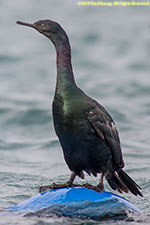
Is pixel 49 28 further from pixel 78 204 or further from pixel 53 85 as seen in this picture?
pixel 53 85

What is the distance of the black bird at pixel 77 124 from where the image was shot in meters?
7.21

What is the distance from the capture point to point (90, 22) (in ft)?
67.9

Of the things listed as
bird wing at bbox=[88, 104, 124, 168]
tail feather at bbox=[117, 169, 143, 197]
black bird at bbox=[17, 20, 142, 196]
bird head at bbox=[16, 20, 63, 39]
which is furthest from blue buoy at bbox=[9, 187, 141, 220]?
bird head at bbox=[16, 20, 63, 39]

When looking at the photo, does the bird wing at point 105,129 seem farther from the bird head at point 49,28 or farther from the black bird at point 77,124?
the bird head at point 49,28

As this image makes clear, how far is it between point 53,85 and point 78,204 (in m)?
8.66

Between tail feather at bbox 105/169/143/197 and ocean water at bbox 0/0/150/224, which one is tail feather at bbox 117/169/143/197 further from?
ocean water at bbox 0/0/150/224

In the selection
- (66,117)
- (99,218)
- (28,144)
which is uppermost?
(66,117)

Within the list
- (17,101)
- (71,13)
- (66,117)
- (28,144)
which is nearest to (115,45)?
(71,13)

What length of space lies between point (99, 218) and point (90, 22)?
1408 centimetres

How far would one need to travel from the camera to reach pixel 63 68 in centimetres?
739

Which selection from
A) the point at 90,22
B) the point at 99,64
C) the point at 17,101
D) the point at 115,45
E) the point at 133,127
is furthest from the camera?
the point at 90,22

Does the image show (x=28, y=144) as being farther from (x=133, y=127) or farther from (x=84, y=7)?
(x=84, y=7)

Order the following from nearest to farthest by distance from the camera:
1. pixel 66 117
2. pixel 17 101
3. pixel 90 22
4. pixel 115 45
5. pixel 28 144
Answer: pixel 66 117, pixel 28 144, pixel 17 101, pixel 115 45, pixel 90 22

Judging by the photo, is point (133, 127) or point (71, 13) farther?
point (71, 13)
